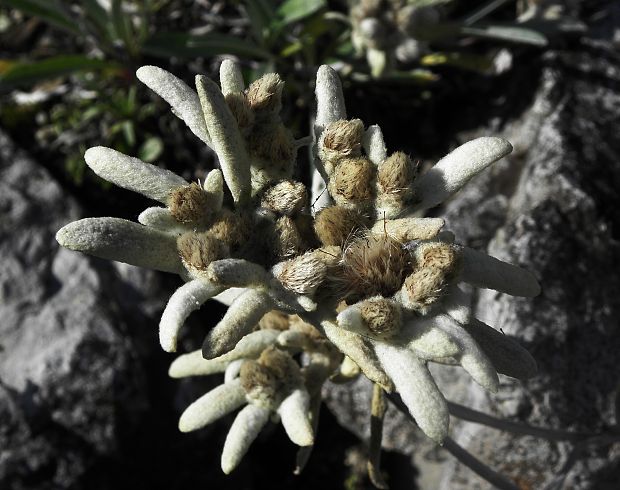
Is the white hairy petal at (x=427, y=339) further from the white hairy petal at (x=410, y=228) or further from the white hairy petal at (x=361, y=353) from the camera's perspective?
the white hairy petal at (x=410, y=228)

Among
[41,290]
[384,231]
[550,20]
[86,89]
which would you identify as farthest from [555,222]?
[86,89]

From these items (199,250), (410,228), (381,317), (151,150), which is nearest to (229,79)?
(199,250)

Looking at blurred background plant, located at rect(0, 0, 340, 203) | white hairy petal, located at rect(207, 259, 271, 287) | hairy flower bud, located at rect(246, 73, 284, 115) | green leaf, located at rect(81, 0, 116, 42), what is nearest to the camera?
white hairy petal, located at rect(207, 259, 271, 287)

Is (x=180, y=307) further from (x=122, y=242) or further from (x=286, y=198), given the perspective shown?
(x=286, y=198)

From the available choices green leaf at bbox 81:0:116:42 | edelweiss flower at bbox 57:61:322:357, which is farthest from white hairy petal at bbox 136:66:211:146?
green leaf at bbox 81:0:116:42

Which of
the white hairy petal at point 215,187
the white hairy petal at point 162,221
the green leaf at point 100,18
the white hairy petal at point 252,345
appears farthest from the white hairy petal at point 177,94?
the green leaf at point 100,18

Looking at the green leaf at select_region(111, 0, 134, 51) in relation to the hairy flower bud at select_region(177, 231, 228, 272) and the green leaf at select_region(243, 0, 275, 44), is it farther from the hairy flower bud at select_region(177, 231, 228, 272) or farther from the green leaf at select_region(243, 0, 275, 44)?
the hairy flower bud at select_region(177, 231, 228, 272)
